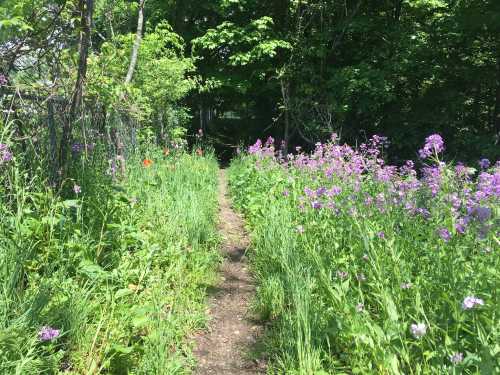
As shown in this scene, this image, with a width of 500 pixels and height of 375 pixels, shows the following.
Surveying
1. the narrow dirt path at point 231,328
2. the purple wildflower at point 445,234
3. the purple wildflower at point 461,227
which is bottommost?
the narrow dirt path at point 231,328

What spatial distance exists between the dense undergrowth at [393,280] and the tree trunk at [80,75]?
178 cm

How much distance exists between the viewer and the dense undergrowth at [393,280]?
1.85 metres

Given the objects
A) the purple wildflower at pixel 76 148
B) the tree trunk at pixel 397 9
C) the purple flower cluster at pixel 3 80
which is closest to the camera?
the purple flower cluster at pixel 3 80

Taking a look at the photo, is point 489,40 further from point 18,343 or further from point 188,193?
point 18,343

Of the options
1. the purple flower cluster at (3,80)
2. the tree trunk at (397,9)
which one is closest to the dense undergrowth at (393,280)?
the purple flower cluster at (3,80)

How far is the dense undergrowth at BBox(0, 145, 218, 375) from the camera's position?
2076 millimetres

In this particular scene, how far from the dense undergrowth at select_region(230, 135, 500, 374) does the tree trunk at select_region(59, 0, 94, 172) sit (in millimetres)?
1780

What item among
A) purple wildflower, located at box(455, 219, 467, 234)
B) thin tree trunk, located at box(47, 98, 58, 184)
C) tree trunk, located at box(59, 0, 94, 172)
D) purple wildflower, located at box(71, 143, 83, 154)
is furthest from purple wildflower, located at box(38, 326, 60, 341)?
purple wildflower, located at box(455, 219, 467, 234)

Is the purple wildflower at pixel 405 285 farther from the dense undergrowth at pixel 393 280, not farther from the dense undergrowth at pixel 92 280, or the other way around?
the dense undergrowth at pixel 92 280

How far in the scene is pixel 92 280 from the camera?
250 cm

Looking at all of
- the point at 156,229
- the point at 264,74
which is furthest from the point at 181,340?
the point at 264,74

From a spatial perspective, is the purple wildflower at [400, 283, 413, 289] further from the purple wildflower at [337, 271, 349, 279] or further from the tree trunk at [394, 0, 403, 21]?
the tree trunk at [394, 0, 403, 21]

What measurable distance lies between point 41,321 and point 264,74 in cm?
1201

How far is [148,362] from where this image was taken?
7.23 ft
